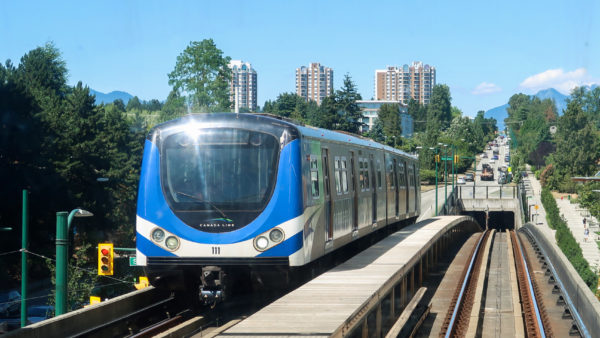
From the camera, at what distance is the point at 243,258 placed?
12812 mm

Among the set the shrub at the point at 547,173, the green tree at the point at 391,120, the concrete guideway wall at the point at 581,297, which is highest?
the green tree at the point at 391,120

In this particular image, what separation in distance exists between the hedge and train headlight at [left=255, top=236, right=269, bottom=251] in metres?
42.0

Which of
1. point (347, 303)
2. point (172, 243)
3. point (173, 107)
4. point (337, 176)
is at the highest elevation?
point (173, 107)

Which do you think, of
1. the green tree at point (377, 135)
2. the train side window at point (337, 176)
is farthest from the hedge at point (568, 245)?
the train side window at point (337, 176)

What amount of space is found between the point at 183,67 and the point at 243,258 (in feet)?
219

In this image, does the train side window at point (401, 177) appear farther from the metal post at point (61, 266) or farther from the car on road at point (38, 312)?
the car on road at point (38, 312)

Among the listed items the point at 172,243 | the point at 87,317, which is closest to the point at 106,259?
the point at 172,243

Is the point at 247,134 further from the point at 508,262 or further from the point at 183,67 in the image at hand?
the point at 183,67

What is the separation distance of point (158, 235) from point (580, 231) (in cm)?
7985

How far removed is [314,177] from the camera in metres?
14.2

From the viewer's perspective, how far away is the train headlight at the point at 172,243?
1301 centimetres

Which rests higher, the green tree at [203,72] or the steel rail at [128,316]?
the green tree at [203,72]

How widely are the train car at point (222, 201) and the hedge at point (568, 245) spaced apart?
41804mm

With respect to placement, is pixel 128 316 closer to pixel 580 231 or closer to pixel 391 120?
pixel 580 231
